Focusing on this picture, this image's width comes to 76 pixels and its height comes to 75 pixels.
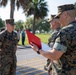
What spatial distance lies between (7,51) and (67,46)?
3.16m

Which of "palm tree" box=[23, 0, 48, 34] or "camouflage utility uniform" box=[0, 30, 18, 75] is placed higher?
"camouflage utility uniform" box=[0, 30, 18, 75]

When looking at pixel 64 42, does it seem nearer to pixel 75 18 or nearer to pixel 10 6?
pixel 75 18

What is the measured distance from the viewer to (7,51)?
5891 millimetres

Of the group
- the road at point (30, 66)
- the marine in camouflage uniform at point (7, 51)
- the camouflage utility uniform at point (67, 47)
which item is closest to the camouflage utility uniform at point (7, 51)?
the marine in camouflage uniform at point (7, 51)

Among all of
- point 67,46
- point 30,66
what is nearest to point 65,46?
point 67,46

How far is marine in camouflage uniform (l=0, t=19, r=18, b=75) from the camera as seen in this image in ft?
19.2

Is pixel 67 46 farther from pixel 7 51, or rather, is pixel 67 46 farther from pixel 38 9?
pixel 38 9

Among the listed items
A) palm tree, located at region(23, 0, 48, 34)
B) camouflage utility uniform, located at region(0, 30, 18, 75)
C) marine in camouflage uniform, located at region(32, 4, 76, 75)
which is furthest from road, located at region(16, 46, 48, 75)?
palm tree, located at region(23, 0, 48, 34)

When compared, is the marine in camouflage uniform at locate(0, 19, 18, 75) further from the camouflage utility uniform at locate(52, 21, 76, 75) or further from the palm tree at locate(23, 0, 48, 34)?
the palm tree at locate(23, 0, 48, 34)

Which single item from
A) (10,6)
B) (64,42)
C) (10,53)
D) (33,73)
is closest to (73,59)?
(64,42)

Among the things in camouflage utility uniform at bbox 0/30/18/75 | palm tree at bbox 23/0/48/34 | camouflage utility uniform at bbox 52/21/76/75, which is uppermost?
camouflage utility uniform at bbox 52/21/76/75

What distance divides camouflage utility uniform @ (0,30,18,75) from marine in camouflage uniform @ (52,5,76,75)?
2.84m

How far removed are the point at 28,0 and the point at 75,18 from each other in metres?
25.3

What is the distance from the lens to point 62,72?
10.1 feet
